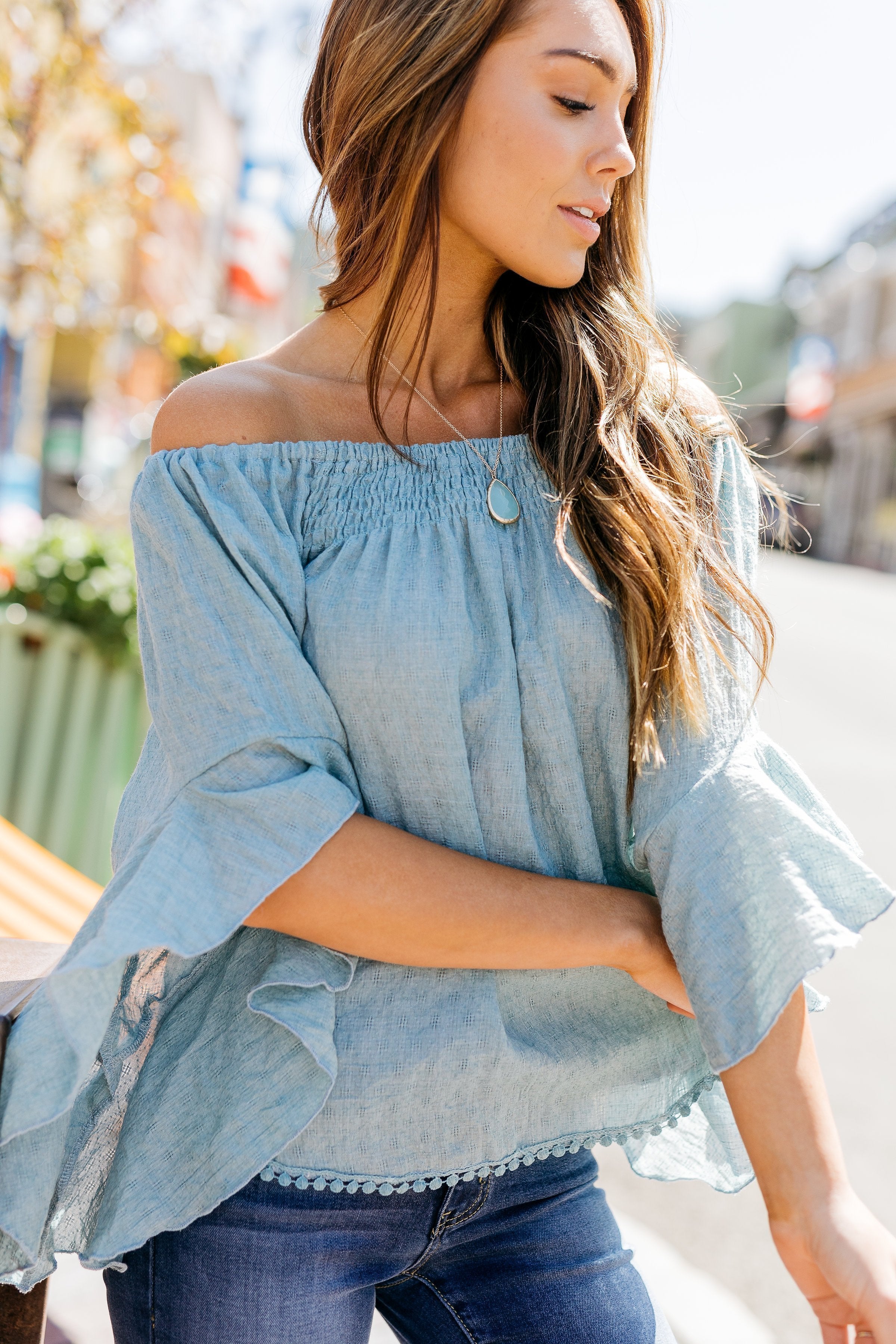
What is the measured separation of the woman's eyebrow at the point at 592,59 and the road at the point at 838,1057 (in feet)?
2.13

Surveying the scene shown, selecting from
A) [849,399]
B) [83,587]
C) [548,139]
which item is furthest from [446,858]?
[849,399]

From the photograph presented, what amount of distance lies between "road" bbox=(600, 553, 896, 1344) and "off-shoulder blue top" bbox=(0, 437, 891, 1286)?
26 centimetres

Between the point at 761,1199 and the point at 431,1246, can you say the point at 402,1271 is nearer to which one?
the point at 431,1246

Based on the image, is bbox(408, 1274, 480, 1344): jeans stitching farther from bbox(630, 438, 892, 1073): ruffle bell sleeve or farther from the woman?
bbox(630, 438, 892, 1073): ruffle bell sleeve

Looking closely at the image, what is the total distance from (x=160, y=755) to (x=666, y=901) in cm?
59

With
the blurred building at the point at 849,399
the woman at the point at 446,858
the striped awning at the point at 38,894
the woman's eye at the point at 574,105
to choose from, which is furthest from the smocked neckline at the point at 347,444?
the blurred building at the point at 849,399

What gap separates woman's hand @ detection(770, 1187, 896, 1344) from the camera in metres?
1.05

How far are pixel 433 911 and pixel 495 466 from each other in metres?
0.55

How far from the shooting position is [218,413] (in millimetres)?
1346

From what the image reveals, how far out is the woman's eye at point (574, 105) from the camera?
1.38 meters

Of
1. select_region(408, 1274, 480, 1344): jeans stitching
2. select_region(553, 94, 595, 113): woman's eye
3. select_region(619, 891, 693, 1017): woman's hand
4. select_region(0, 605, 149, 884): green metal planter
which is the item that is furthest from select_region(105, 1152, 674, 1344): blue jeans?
select_region(0, 605, 149, 884): green metal planter

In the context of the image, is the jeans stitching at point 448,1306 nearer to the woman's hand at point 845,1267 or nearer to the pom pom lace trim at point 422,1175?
the pom pom lace trim at point 422,1175

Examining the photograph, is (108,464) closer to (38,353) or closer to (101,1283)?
(38,353)

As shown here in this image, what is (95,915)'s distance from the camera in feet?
4.00
